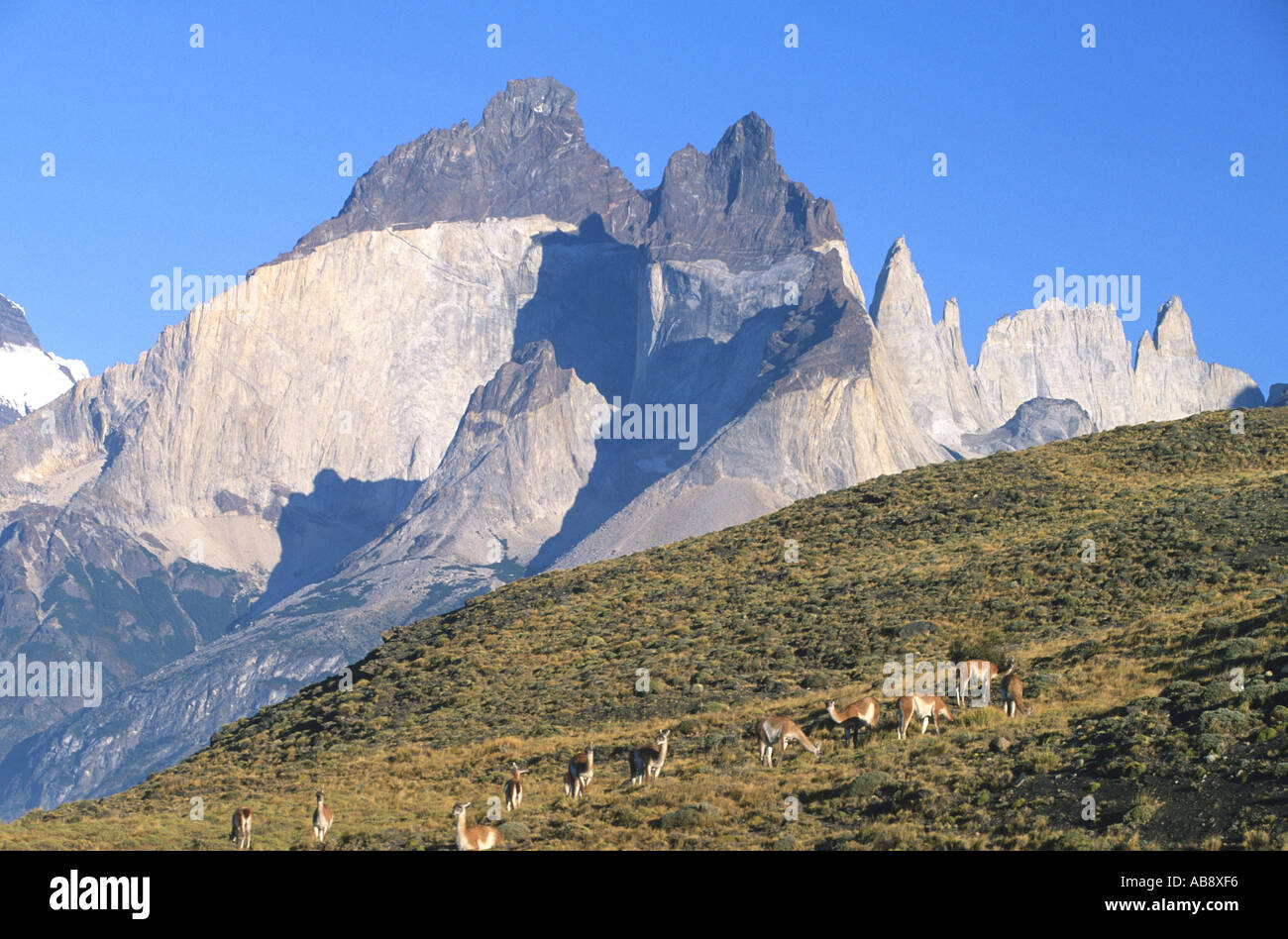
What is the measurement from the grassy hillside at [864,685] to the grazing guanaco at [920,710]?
0.47 m

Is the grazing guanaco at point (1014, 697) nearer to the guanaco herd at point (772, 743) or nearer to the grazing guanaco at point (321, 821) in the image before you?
the guanaco herd at point (772, 743)

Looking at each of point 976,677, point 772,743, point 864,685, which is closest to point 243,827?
point 772,743

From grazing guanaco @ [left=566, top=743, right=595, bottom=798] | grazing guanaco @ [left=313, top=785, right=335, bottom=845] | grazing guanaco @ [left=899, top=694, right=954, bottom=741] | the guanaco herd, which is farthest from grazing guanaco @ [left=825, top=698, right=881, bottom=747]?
grazing guanaco @ [left=313, top=785, right=335, bottom=845]

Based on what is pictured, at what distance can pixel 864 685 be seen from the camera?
42.1 metres

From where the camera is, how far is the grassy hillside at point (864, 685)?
88.8ft

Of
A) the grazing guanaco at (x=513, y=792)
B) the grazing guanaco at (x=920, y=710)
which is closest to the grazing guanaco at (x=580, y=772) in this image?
the grazing guanaco at (x=513, y=792)

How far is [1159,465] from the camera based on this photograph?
7150cm

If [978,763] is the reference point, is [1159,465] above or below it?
above

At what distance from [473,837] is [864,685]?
19.5m

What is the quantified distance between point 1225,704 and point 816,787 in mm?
8819

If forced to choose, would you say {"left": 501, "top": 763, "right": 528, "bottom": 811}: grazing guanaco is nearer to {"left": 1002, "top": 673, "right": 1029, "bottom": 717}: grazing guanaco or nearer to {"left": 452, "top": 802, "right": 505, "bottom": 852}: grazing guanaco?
{"left": 452, "top": 802, "right": 505, "bottom": 852}: grazing guanaco

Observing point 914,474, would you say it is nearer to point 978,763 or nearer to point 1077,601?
point 1077,601

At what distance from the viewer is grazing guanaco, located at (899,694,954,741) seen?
31906 mm
